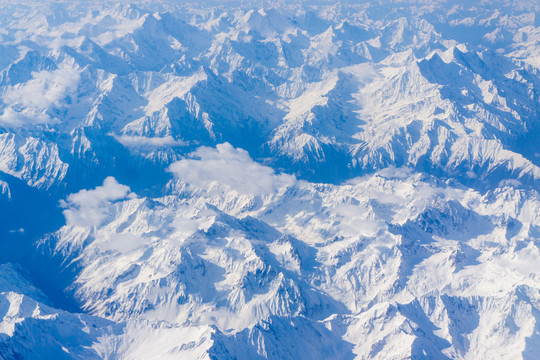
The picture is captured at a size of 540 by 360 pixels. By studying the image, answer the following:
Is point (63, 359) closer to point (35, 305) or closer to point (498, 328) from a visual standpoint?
point (35, 305)

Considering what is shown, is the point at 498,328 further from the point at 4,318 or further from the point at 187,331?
the point at 4,318

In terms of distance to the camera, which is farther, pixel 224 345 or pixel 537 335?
pixel 537 335

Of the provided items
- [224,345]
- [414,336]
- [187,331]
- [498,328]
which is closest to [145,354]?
[187,331]

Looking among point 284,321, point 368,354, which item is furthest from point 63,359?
point 368,354

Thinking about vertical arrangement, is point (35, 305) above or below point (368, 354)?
above

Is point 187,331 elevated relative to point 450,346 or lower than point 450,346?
elevated

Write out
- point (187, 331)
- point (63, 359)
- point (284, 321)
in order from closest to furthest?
point (63, 359), point (187, 331), point (284, 321)

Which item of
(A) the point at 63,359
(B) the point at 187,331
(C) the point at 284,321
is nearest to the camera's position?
(A) the point at 63,359

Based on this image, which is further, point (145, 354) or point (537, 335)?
point (537, 335)
